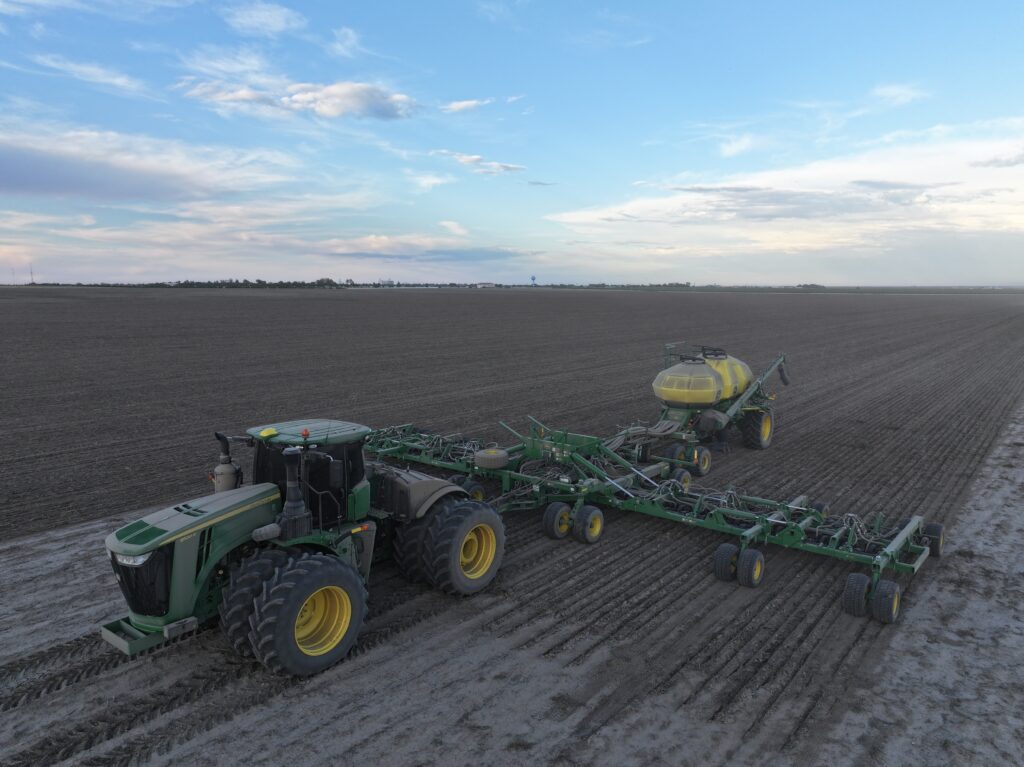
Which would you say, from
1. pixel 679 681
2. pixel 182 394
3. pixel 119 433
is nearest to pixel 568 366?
pixel 182 394

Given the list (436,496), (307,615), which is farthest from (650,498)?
(307,615)

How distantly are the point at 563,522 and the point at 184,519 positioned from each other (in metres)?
4.63

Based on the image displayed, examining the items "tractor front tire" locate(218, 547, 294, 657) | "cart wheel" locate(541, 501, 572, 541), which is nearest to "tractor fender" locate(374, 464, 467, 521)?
"tractor front tire" locate(218, 547, 294, 657)

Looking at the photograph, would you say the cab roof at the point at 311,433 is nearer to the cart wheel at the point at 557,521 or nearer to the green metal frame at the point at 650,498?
the green metal frame at the point at 650,498

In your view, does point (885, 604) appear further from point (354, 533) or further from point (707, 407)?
point (707, 407)

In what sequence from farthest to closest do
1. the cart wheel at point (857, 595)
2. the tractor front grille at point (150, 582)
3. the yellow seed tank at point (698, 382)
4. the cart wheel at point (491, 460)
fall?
the yellow seed tank at point (698, 382)
the cart wheel at point (491, 460)
the cart wheel at point (857, 595)
the tractor front grille at point (150, 582)

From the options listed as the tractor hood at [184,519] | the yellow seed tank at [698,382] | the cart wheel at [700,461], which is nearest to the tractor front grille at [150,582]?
the tractor hood at [184,519]

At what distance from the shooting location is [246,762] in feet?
14.7

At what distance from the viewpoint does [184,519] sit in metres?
5.18

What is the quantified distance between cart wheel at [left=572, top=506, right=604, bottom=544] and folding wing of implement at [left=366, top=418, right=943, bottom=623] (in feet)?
0.04

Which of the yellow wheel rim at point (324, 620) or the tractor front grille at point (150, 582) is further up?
the tractor front grille at point (150, 582)

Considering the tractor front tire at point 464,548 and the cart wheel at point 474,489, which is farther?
the cart wheel at point 474,489

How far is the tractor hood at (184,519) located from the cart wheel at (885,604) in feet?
19.0

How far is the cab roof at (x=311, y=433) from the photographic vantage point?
18.7 ft
